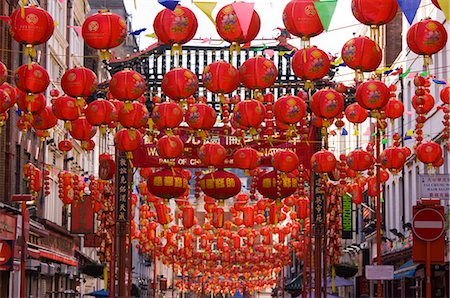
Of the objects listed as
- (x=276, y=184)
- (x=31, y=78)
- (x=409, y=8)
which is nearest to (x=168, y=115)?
(x=31, y=78)

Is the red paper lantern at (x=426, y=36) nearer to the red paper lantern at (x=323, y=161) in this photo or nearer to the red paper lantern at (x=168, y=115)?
the red paper lantern at (x=168, y=115)

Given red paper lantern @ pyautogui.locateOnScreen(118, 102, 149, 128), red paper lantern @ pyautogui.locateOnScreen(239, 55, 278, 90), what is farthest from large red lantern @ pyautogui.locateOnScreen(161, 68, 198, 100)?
red paper lantern @ pyautogui.locateOnScreen(118, 102, 149, 128)

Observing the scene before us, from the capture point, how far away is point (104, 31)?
19156 millimetres

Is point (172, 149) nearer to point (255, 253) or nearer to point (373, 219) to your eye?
point (373, 219)

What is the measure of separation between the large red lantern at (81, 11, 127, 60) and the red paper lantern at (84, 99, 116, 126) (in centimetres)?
433

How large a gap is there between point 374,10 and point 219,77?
13.5 feet

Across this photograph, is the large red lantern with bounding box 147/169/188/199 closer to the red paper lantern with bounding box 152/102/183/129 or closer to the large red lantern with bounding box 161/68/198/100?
the red paper lantern with bounding box 152/102/183/129

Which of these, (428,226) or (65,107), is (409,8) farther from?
(65,107)

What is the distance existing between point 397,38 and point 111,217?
22688mm

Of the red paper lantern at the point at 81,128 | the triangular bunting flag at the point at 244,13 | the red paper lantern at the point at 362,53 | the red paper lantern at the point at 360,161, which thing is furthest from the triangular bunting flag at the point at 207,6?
the red paper lantern at the point at 360,161

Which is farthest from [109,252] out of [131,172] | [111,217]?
[131,172]

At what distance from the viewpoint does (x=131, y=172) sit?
108ft

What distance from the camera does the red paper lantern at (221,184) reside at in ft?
88.4

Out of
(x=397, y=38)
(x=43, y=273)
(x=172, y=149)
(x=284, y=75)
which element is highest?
(x=397, y=38)
